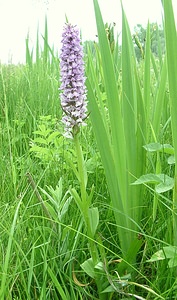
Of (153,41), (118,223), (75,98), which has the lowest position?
(118,223)

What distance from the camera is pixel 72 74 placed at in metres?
0.80

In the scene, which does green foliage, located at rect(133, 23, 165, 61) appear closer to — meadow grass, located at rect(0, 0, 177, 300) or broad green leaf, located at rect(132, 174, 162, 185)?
meadow grass, located at rect(0, 0, 177, 300)

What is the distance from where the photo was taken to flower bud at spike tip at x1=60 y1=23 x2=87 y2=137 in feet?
2.61

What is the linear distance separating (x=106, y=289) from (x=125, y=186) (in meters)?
0.20

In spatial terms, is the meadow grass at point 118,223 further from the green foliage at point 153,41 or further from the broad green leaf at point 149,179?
the green foliage at point 153,41

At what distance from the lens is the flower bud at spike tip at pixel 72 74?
795mm

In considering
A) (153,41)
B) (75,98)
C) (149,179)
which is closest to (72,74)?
(75,98)

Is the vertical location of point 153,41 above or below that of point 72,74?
above

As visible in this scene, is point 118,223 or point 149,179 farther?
point 118,223

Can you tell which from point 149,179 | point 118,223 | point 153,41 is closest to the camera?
point 149,179

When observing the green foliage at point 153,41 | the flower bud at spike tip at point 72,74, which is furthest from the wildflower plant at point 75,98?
the green foliage at point 153,41

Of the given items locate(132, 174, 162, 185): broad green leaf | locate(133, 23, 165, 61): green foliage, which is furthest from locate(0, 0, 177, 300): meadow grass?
locate(133, 23, 165, 61): green foliage

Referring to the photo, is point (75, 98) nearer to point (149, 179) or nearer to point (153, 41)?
point (149, 179)

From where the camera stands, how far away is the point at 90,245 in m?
0.81
